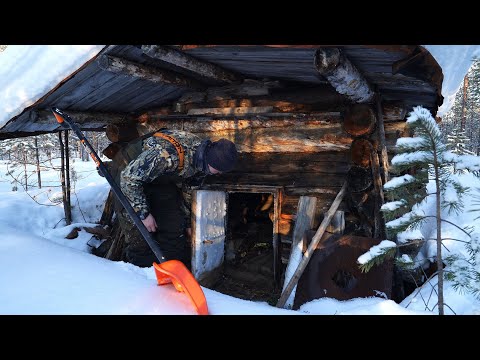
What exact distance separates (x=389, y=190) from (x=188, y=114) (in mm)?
4280

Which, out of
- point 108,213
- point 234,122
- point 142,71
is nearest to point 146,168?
point 142,71

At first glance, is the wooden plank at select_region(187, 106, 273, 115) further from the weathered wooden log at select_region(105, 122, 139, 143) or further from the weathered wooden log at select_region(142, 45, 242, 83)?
the weathered wooden log at select_region(105, 122, 139, 143)

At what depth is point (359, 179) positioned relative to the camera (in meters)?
4.74

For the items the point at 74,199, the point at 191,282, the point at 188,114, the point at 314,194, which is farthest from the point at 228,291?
the point at 74,199

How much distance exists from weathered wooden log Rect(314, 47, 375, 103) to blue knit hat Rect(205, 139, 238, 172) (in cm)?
146

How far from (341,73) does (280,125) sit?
2.16 meters

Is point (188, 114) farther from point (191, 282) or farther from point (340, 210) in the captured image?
point (191, 282)

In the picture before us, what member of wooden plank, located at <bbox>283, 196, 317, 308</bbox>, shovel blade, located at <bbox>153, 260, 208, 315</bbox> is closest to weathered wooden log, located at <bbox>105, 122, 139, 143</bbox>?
wooden plank, located at <bbox>283, 196, 317, 308</bbox>

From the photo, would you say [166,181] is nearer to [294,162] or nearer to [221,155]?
[221,155]

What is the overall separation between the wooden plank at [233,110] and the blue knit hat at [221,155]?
1391 millimetres

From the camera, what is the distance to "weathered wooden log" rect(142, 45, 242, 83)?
3.41 meters

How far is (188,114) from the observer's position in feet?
19.4

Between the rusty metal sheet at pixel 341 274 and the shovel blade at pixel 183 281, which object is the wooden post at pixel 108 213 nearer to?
the rusty metal sheet at pixel 341 274
